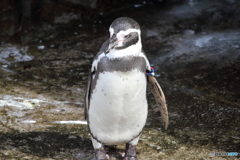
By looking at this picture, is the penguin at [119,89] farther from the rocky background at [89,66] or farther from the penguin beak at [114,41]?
the rocky background at [89,66]

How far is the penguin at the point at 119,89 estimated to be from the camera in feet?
8.64

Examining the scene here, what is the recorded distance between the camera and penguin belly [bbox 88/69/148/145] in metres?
2.69

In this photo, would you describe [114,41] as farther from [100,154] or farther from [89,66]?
[89,66]

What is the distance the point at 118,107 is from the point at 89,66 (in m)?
2.61

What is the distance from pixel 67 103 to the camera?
13.7 feet

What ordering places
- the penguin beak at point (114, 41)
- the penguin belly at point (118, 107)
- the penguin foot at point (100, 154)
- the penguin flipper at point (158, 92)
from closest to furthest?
1. the penguin beak at point (114, 41)
2. the penguin belly at point (118, 107)
3. the penguin foot at point (100, 154)
4. the penguin flipper at point (158, 92)

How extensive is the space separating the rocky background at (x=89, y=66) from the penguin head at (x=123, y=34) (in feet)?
3.29

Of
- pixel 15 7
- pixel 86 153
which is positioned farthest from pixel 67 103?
pixel 15 7

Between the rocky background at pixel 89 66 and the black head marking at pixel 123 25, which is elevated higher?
the black head marking at pixel 123 25

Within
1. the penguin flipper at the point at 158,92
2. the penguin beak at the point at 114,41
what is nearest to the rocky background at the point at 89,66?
the penguin flipper at the point at 158,92

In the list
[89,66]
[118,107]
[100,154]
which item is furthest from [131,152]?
[89,66]

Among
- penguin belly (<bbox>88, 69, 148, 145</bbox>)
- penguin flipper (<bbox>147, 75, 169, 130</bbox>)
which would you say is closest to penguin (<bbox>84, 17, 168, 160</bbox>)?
penguin belly (<bbox>88, 69, 148, 145</bbox>)

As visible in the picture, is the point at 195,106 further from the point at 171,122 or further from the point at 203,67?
the point at 203,67

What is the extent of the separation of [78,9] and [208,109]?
3.55 meters
